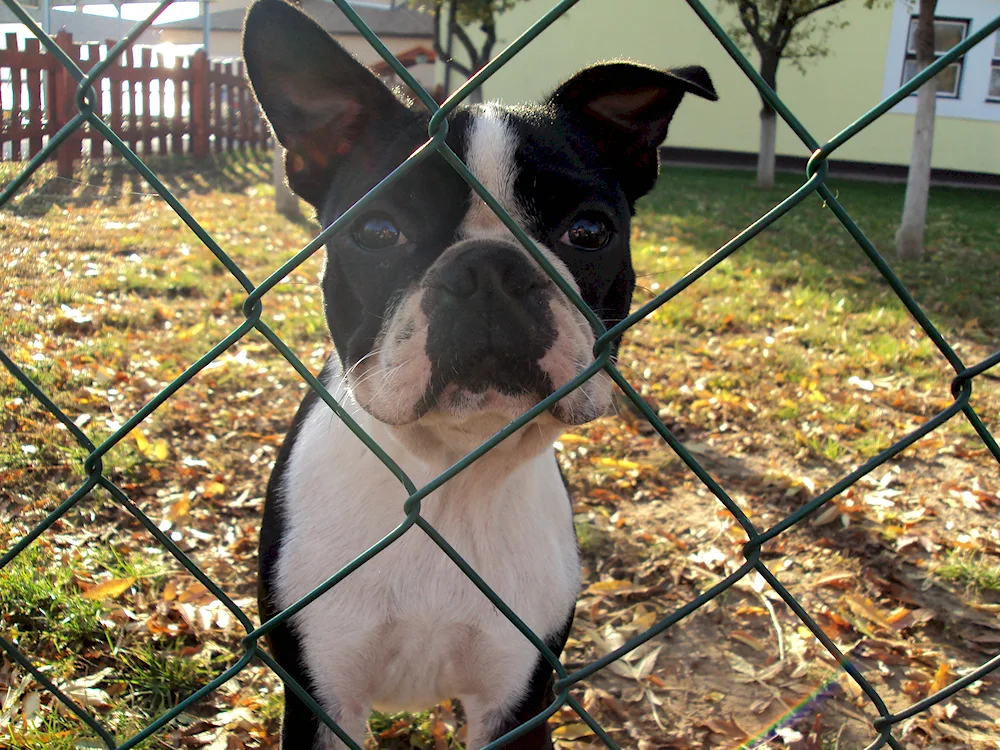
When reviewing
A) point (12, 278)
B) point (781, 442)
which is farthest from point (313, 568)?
point (781, 442)

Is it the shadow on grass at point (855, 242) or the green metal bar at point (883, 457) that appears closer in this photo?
the green metal bar at point (883, 457)

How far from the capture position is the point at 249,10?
1.57 meters

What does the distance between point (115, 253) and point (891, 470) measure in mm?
4820

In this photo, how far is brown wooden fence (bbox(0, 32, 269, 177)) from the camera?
7.13 feet

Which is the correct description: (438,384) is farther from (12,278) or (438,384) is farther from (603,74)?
(12,278)

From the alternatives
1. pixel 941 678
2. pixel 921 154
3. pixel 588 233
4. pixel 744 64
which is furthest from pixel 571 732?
pixel 921 154

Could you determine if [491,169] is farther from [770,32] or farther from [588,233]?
[770,32]

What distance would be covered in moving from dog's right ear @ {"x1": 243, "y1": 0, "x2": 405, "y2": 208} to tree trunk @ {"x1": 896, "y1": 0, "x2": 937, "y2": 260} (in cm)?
703

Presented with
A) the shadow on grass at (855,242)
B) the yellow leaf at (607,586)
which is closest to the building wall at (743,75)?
the shadow on grass at (855,242)

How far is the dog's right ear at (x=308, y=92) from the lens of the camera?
166 cm

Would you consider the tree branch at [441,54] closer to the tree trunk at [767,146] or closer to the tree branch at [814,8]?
the tree trunk at [767,146]

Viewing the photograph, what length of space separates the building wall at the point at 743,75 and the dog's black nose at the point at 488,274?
15.9 meters

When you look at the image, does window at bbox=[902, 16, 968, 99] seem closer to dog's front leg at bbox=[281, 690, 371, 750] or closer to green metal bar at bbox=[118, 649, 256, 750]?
dog's front leg at bbox=[281, 690, 371, 750]

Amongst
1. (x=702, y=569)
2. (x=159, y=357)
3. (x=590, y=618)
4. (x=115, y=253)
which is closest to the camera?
(x=590, y=618)
